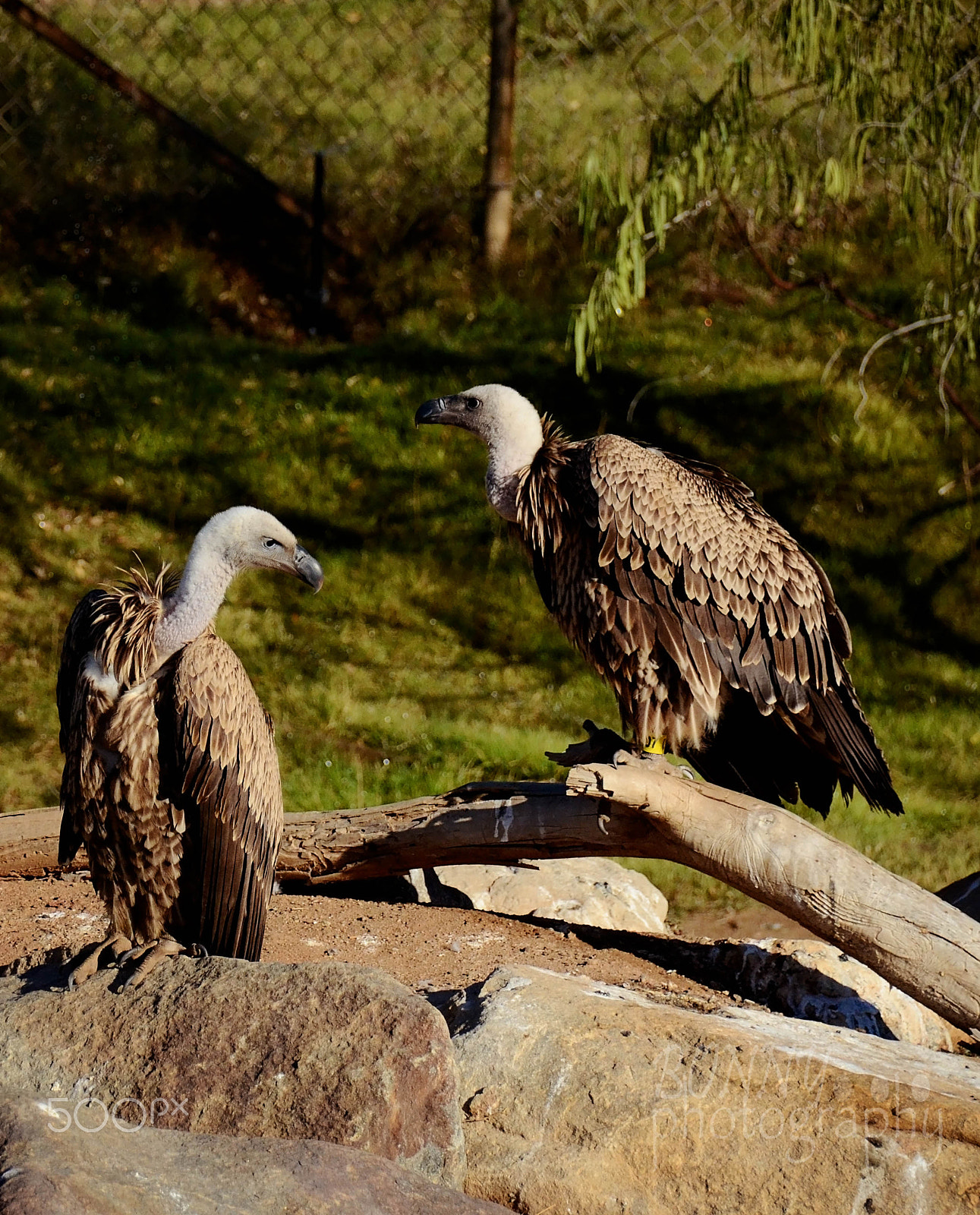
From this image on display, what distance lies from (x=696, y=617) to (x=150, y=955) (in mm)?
2323

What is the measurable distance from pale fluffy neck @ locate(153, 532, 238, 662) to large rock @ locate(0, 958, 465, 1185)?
98 centimetres

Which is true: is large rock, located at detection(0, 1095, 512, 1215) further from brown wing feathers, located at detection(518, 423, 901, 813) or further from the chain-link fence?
the chain-link fence

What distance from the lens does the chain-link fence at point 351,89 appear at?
10.7 m

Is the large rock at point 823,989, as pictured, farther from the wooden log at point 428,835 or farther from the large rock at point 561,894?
the wooden log at point 428,835

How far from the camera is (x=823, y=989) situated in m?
4.99

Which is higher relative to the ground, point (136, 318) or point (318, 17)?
point (318, 17)

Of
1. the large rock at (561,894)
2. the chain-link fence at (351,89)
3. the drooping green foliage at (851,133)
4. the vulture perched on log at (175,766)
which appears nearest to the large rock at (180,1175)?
the vulture perched on log at (175,766)

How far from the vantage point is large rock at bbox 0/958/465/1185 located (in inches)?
128

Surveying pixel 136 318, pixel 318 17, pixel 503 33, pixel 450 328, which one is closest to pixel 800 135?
pixel 503 33

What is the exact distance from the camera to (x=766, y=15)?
30.7 ft

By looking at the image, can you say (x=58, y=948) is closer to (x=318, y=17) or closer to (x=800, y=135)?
(x=800, y=135)

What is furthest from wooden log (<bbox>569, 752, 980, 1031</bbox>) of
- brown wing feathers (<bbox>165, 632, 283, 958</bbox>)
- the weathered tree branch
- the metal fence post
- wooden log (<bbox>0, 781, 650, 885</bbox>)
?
the metal fence post

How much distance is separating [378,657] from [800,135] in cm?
518

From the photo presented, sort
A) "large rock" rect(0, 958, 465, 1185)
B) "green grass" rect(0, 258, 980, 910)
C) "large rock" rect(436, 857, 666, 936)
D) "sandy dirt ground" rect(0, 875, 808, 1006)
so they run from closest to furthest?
"large rock" rect(0, 958, 465, 1185) → "sandy dirt ground" rect(0, 875, 808, 1006) → "large rock" rect(436, 857, 666, 936) → "green grass" rect(0, 258, 980, 910)
